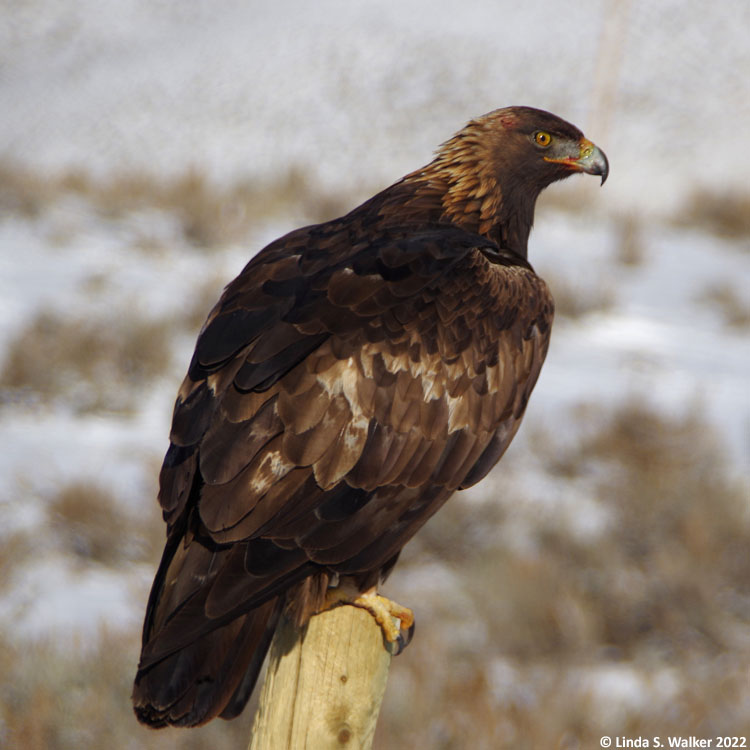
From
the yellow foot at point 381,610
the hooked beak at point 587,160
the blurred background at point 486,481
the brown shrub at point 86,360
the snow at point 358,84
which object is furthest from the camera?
the snow at point 358,84

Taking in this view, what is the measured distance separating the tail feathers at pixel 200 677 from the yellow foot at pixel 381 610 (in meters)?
0.29

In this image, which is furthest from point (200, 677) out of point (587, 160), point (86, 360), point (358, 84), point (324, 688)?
point (358, 84)

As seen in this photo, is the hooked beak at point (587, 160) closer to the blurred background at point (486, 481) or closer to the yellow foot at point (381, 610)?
the yellow foot at point (381, 610)

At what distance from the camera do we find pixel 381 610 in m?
3.06

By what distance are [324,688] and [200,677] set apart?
0.98 feet

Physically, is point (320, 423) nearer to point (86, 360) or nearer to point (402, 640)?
point (402, 640)

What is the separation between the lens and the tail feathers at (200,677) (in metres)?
2.68

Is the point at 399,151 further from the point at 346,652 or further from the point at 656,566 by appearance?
the point at 346,652

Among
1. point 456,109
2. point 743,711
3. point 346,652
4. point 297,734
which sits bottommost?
point 297,734

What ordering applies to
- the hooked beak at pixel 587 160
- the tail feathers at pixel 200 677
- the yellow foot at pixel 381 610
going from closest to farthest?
the tail feathers at pixel 200 677, the yellow foot at pixel 381 610, the hooked beak at pixel 587 160

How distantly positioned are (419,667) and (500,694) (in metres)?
0.60

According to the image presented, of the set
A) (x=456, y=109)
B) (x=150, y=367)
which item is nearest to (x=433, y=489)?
(x=150, y=367)

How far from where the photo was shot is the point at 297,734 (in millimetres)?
2758

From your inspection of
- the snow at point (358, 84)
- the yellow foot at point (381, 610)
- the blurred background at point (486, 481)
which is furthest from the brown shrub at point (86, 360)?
the snow at point (358, 84)
